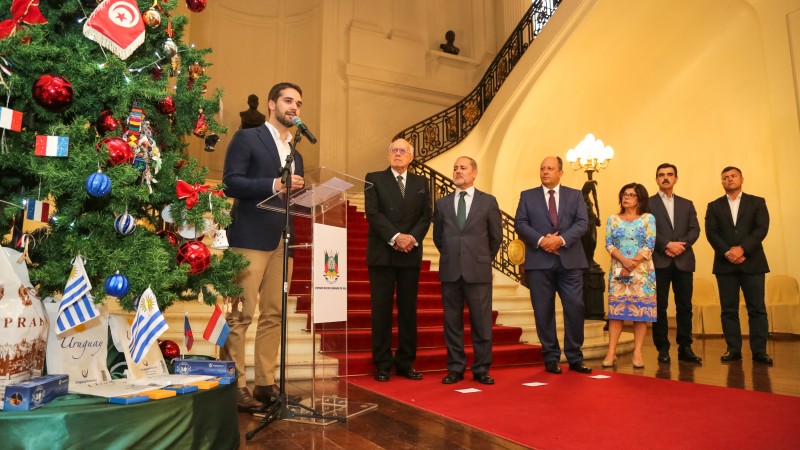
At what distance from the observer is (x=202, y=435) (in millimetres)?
1836

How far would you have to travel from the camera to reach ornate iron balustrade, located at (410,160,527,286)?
6453 mm

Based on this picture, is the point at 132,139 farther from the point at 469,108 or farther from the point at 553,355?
the point at 469,108

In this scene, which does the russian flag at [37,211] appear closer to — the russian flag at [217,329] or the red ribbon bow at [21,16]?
the red ribbon bow at [21,16]

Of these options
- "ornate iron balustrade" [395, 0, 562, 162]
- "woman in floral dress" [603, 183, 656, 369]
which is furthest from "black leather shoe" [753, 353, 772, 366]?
"ornate iron balustrade" [395, 0, 562, 162]

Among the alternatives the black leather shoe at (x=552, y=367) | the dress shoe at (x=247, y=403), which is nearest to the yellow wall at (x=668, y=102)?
the black leather shoe at (x=552, y=367)

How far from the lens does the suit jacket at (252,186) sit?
104 inches

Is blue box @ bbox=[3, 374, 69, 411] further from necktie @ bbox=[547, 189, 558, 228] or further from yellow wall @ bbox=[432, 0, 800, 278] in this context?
yellow wall @ bbox=[432, 0, 800, 278]

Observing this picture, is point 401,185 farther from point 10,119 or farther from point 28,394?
point 28,394

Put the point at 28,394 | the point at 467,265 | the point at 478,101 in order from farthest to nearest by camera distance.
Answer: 1. the point at 478,101
2. the point at 467,265
3. the point at 28,394

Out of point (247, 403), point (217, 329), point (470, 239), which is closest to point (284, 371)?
point (217, 329)

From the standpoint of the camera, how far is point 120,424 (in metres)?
1.60

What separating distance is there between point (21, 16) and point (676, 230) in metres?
4.64

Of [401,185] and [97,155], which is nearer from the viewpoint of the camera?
[97,155]

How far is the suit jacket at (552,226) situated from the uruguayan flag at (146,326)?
2.92 m
